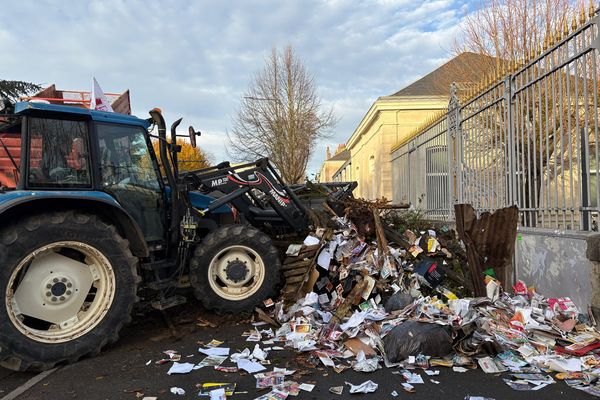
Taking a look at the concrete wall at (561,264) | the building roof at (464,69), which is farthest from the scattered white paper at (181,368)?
the building roof at (464,69)

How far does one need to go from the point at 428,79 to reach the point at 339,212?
16.0 meters

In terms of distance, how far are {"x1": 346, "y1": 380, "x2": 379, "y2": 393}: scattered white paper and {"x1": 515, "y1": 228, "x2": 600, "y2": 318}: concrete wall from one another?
2.29 m

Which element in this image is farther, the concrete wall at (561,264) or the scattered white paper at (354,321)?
the scattered white paper at (354,321)

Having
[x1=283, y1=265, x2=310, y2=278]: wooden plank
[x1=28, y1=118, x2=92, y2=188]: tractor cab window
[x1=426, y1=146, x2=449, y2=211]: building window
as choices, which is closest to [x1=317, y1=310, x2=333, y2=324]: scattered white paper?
[x1=283, y1=265, x2=310, y2=278]: wooden plank

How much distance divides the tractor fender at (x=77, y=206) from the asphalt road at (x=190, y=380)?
111cm

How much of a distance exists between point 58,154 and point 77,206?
56cm

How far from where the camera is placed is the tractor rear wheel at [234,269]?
514 cm

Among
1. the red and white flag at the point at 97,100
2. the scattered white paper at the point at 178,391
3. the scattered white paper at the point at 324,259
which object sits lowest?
the scattered white paper at the point at 178,391

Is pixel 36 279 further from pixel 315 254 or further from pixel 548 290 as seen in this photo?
pixel 548 290

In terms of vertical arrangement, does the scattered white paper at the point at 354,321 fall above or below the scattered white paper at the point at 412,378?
above

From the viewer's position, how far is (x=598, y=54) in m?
3.96

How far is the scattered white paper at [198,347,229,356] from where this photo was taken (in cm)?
421

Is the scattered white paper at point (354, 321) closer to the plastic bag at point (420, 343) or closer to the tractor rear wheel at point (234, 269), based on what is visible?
the plastic bag at point (420, 343)

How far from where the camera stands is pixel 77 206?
427 centimetres
